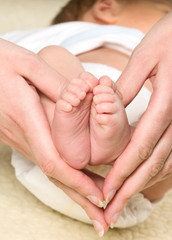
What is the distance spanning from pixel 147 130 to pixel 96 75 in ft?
1.00

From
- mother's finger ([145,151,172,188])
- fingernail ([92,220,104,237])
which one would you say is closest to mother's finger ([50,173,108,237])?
fingernail ([92,220,104,237])

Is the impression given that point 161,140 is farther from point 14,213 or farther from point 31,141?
point 14,213

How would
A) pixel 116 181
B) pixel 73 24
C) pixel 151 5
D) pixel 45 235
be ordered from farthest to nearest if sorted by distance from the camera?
pixel 151 5 < pixel 73 24 < pixel 45 235 < pixel 116 181

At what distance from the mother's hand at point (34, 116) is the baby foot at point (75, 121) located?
3 centimetres

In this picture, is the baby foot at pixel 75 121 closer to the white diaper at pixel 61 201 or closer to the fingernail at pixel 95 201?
the fingernail at pixel 95 201

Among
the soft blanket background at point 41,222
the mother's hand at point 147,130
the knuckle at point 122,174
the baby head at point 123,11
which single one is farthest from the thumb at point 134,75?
the baby head at point 123,11

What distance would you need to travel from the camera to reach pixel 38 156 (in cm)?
84

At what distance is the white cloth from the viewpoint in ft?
3.41

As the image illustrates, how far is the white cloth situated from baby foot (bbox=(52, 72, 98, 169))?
0.73 ft

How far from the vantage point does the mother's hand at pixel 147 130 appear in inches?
31.3

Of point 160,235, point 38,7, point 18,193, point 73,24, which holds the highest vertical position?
point 73,24

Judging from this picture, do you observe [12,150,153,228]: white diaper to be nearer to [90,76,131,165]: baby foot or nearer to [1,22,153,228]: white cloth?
[1,22,153,228]: white cloth

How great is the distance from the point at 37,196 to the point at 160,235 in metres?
0.29

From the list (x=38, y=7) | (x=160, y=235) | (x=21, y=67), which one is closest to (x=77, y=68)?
(x=21, y=67)
